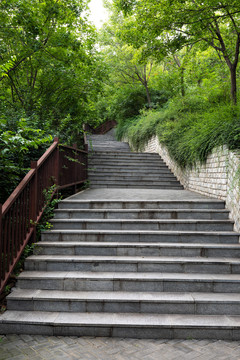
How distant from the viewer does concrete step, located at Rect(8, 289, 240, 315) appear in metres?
2.98

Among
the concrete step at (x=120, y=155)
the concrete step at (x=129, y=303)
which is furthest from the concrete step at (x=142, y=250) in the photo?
the concrete step at (x=120, y=155)

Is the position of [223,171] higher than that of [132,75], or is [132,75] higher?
[132,75]

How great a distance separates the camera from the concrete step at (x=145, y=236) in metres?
4.07

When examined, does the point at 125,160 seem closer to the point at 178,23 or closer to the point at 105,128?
the point at 178,23

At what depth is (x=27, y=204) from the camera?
3.72m

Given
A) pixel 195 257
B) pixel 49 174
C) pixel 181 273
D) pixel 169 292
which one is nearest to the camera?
pixel 169 292

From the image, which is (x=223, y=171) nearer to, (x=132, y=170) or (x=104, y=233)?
(x=104, y=233)

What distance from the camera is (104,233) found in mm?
4117

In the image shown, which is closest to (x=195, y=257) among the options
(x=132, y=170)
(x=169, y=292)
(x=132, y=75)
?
(x=169, y=292)

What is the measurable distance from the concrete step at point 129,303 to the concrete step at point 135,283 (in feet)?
0.48

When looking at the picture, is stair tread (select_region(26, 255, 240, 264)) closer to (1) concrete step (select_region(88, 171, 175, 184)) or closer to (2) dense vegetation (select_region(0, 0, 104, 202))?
(2) dense vegetation (select_region(0, 0, 104, 202))

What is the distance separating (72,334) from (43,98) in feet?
22.9

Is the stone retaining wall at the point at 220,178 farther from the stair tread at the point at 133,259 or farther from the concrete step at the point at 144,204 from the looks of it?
the stair tread at the point at 133,259

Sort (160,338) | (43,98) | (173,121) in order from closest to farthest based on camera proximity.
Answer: (160,338), (43,98), (173,121)
